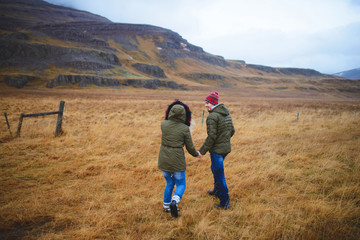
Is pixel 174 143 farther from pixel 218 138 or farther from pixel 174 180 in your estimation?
pixel 218 138

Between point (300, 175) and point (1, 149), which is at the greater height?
point (300, 175)

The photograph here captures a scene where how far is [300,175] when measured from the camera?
4805 mm

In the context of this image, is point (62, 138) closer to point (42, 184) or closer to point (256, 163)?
point (42, 184)

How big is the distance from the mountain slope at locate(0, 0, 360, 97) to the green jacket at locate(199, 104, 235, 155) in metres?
57.2

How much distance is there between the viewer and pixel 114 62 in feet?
247

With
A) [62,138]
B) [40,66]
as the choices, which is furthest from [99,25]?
[62,138]

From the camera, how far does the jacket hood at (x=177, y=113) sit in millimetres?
2826

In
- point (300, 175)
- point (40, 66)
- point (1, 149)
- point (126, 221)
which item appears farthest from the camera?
point (40, 66)

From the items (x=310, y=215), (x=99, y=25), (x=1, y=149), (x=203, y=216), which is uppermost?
(x=99, y=25)

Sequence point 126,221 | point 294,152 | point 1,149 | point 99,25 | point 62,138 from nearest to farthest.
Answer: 1. point 126,221
2. point 1,149
3. point 294,152
4. point 62,138
5. point 99,25

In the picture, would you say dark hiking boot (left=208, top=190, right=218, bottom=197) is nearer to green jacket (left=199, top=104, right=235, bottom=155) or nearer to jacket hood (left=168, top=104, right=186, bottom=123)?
green jacket (left=199, top=104, right=235, bottom=155)

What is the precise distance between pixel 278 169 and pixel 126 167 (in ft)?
14.9

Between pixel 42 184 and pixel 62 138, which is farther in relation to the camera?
pixel 62 138

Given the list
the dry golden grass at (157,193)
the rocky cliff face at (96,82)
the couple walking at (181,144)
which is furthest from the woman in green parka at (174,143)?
the rocky cliff face at (96,82)
